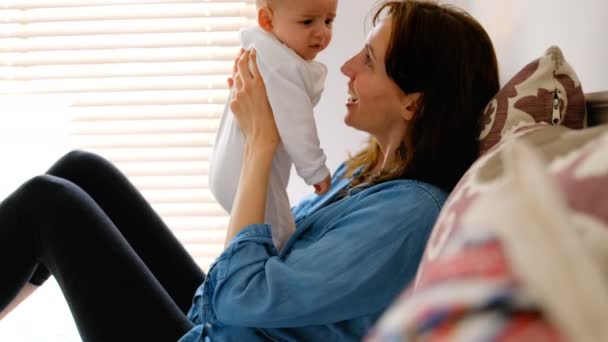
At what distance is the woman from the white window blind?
4.46 ft

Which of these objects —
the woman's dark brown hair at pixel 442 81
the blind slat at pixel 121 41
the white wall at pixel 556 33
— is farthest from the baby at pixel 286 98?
the blind slat at pixel 121 41

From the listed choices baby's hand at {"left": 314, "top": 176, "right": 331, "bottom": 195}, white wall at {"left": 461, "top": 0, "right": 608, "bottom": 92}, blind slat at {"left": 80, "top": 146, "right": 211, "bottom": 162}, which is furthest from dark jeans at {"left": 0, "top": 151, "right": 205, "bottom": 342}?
blind slat at {"left": 80, "top": 146, "right": 211, "bottom": 162}

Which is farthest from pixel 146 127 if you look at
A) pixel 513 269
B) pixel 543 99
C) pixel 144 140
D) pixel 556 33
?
pixel 513 269

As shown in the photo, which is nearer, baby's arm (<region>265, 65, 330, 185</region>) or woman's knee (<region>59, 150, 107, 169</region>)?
baby's arm (<region>265, 65, 330, 185</region>)

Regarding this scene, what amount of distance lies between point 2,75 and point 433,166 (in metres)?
2.20

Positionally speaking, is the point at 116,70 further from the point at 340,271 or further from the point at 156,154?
the point at 340,271

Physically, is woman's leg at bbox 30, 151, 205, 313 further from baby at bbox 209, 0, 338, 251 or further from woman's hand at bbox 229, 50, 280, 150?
woman's hand at bbox 229, 50, 280, 150

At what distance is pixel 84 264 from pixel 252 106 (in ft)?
1.45

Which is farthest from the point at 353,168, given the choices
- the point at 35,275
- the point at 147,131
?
the point at 147,131

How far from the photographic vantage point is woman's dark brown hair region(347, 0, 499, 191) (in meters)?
1.34

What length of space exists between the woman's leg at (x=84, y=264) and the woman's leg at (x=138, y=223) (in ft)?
0.90

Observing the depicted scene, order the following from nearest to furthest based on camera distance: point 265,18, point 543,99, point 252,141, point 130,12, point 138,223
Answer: point 543,99, point 252,141, point 265,18, point 138,223, point 130,12

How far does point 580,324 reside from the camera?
34 cm

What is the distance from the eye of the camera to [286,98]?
151 cm
